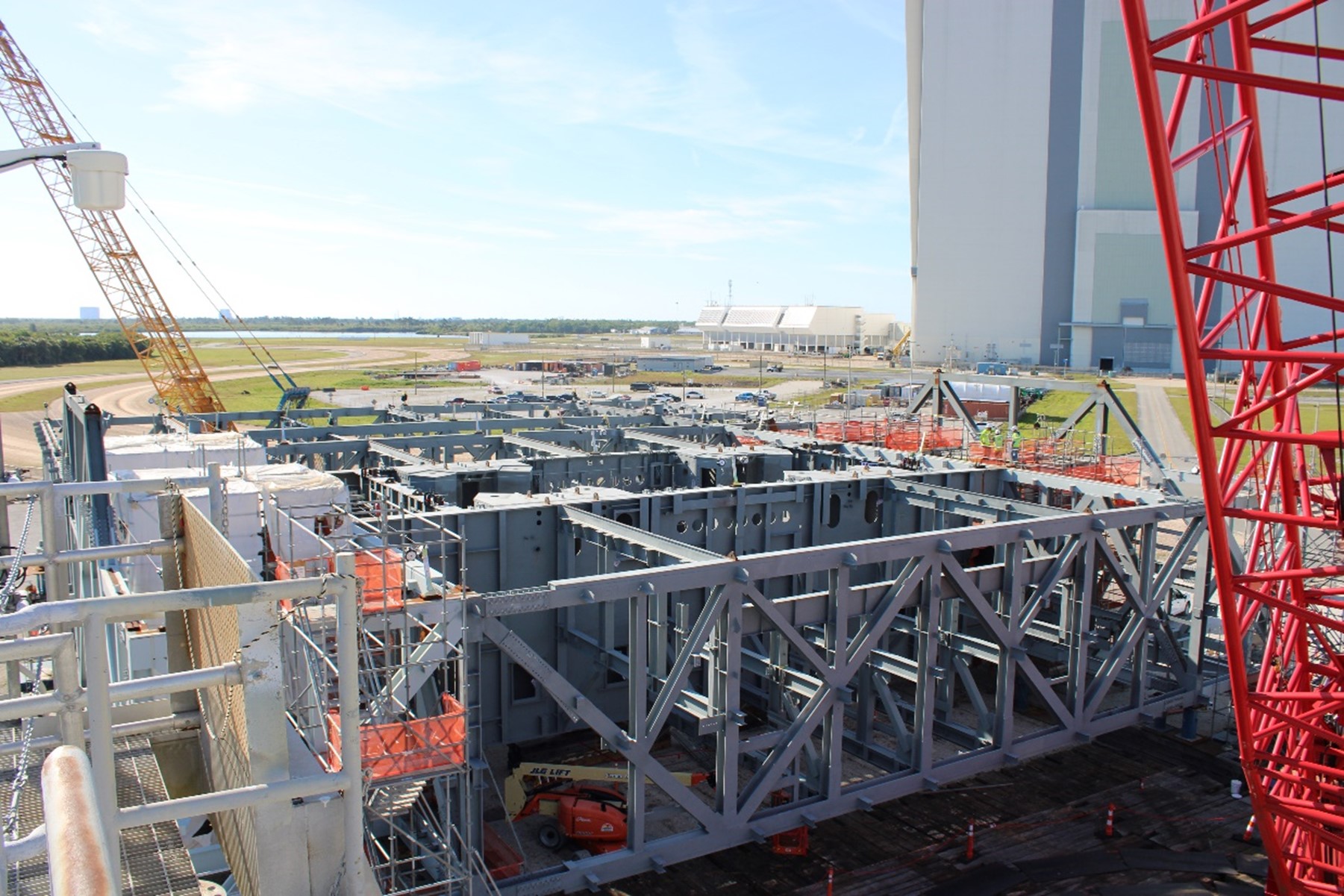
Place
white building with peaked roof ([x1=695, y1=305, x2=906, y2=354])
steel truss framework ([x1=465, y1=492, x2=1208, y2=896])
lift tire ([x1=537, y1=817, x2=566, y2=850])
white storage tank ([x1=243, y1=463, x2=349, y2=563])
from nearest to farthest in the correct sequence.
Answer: white storage tank ([x1=243, y1=463, x2=349, y2=563]), steel truss framework ([x1=465, y1=492, x2=1208, y2=896]), lift tire ([x1=537, y1=817, x2=566, y2=850]), white building with peaked roof ([x1=695, y1=305, x2=906, y2=354])

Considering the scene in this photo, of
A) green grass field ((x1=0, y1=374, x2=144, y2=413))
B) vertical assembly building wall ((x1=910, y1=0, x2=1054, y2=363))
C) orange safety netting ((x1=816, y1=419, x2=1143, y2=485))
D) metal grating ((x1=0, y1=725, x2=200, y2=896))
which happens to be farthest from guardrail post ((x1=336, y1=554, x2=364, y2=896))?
vertical assembly building wall ((x1=910, y1=0, x2=1054, y2=363))

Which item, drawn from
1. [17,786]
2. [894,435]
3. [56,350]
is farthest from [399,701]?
[56,350]

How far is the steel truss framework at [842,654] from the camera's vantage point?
14445mm

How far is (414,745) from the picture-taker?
37.4 ft

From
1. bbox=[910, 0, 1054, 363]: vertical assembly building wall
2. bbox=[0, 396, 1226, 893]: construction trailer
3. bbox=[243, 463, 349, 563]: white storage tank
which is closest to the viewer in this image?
bbox=[0, 396, 1226, 893]: construction trailer

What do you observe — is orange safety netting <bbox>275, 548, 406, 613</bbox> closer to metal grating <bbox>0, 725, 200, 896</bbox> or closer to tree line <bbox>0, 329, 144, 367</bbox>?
metal grating <bbox>0, 725, 200, 896</bbox>

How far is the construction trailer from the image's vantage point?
6477mm

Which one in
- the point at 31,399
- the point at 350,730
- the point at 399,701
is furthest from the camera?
the point at 31,399

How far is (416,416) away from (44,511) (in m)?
30.9

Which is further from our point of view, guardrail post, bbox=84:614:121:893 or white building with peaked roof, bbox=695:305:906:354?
white building with peaked roof, bbox=695:305:906:354

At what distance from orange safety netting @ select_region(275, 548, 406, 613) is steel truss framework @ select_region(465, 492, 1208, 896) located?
1.24 meters

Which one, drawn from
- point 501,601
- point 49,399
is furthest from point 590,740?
point 49,399

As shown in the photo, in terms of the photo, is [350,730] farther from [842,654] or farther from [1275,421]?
[1275,421]

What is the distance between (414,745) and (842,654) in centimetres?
737
